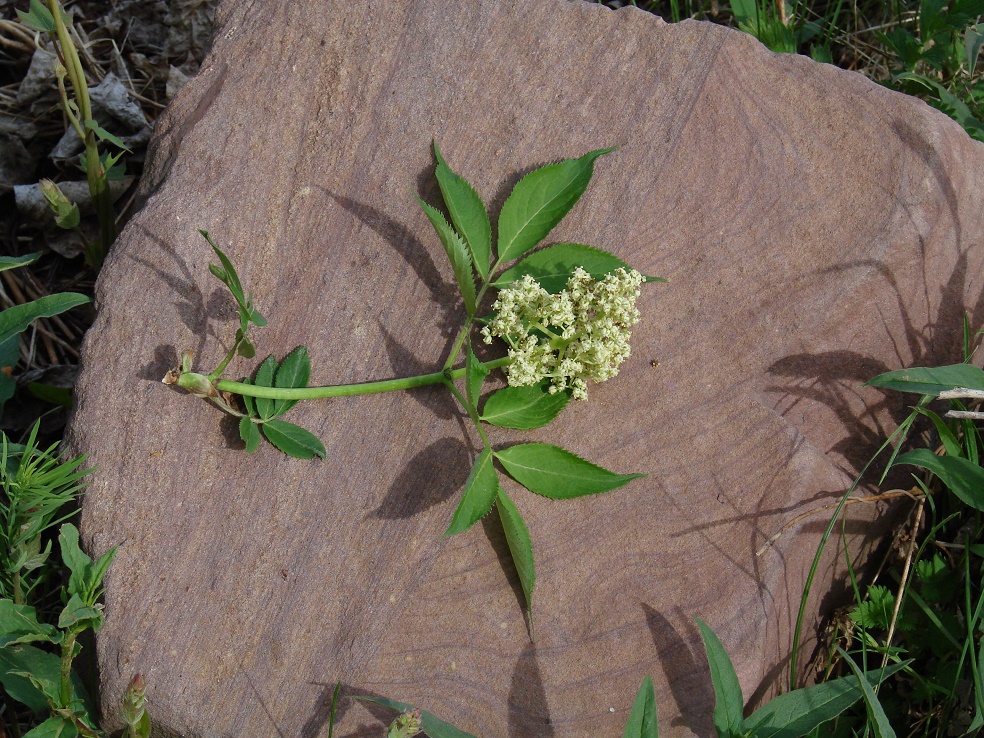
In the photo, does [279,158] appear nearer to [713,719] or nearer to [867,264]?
[867,264]

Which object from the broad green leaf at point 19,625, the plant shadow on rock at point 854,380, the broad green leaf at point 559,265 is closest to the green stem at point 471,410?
the broad green leaf at point 559,265

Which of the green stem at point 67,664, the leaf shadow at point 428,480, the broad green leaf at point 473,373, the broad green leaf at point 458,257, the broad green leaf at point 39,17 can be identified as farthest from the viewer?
the broad green leaf at point 39,17

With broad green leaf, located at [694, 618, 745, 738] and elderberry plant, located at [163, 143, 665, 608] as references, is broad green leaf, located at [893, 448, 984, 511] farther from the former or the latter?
elderberry plant, located at [163, 143, 665, 608]

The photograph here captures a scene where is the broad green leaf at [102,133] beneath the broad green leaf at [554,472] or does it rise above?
above

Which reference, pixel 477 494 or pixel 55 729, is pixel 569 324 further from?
pixel 55 729

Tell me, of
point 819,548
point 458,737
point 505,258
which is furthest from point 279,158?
point 819,548

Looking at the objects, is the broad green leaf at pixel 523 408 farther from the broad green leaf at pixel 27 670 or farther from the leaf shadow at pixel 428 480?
the broad green leaf at pixel 27 670

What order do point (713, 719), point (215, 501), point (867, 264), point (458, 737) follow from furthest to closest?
1. point (867, 264)
2. point (215, 501)
3. point (713, 719)
4. point (458, 737)

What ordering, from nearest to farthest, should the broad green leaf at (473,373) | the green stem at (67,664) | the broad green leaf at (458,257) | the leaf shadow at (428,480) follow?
the green stem at (67,664) < the broad green leaf at (473,373) < the broad green leaf at (458,257) < the leaf shadow at (428,480)
